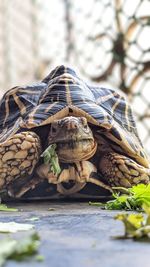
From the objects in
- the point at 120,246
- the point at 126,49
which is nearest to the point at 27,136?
the point at 120,246

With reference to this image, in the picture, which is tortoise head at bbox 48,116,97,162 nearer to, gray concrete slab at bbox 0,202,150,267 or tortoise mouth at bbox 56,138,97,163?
tortoise mouth at bbox 56,138,97,163

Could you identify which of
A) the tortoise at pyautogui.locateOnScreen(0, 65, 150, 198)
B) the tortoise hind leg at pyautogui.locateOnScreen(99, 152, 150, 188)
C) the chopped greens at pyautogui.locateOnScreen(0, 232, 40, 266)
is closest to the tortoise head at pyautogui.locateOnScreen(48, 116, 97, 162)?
the tortoise at pyautogui.locateOnScreen(0, 65, 150, 198)

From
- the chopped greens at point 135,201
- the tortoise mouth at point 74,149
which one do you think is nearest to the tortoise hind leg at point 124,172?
the tortoise mouth at point 74,149

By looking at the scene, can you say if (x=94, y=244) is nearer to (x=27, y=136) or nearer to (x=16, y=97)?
(x=27, y=136)

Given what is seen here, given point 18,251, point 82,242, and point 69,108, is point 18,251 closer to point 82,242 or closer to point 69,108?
point 82,242

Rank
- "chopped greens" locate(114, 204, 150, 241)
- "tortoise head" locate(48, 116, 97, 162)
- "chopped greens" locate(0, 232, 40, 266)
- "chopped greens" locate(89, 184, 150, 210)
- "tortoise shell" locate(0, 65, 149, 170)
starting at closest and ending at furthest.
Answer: "chopped greens" locate(0, 232, 40, 266)
"chopped greens" locate(114, 204, 150, 241)
"chopped greens" locate(89, 184, 150, 210)
"tortoise head" locate(48, 116, 97, 162)
"tortoise shell" locate(0, 65, 149, 170)

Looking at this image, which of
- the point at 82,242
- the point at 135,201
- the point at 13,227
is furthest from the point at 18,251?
the point at 135,201
